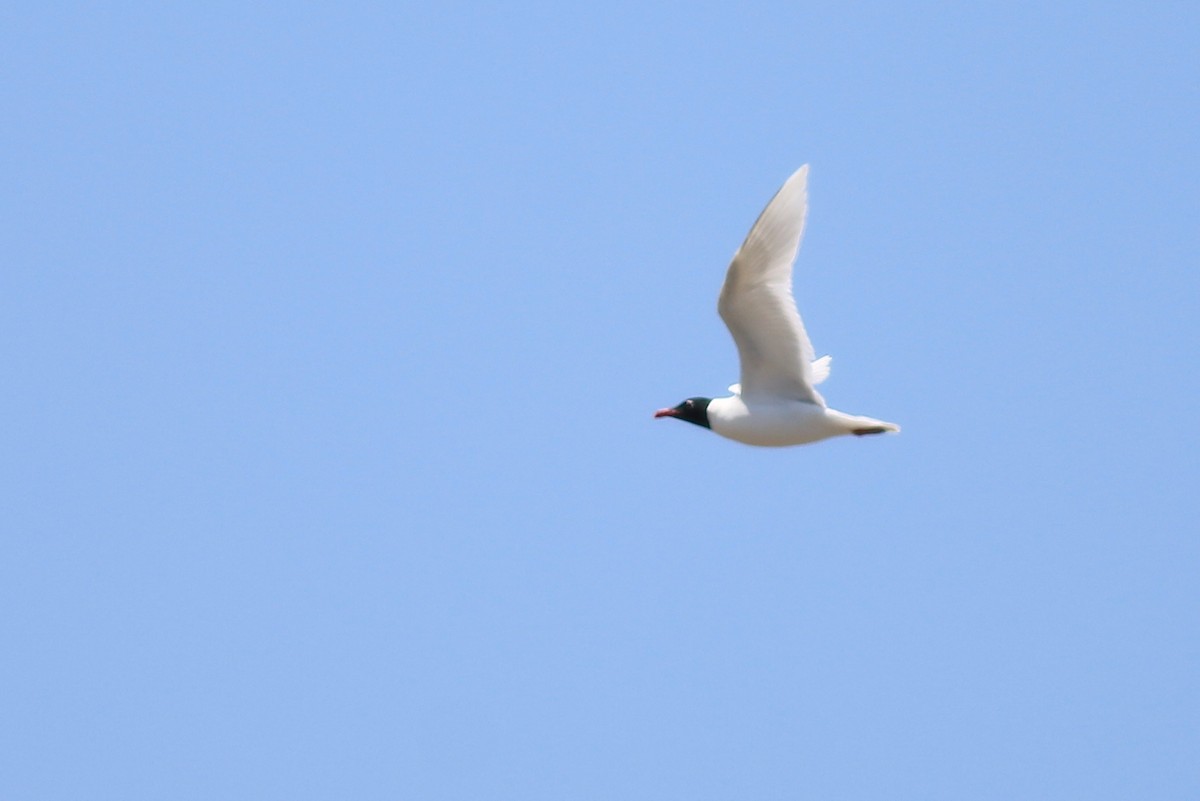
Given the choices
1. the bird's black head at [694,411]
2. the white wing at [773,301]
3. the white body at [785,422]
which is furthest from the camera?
the bird's black head at [694,411]

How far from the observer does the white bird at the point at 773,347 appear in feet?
70.6

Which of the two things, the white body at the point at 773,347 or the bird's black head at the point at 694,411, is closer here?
the white body at the point at 773,347

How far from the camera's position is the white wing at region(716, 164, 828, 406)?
846 inches

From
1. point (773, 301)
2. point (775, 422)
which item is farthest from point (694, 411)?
point (773, 301)

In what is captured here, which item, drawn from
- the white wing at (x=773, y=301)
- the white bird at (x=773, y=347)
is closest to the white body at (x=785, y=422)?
the white bird at (x=773, y=347)

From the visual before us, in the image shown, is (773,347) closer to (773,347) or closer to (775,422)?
(773,347)

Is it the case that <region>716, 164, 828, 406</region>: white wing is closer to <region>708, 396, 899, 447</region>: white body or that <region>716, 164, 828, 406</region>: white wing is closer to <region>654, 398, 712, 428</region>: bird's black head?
<region>708, 396, 899, 447</region>: white body

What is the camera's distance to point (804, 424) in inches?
888

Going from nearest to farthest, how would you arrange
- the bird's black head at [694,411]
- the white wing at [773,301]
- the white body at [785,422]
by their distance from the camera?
the white wing at [773,301]
the white body at [785,422]
the bird's black head at [694,411]

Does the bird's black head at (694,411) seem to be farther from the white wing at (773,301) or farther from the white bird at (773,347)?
the white wing at (773,301)

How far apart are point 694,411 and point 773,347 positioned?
2070mm

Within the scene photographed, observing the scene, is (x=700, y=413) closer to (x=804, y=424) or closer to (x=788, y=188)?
(x=804, y=424)

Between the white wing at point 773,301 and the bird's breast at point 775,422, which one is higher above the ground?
the white wing at point 773,301

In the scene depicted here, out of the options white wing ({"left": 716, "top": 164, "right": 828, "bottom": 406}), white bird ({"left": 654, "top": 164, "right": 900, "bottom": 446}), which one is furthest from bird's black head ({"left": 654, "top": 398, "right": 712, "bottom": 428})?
white wing ({"left": 716, "top": 164, "right": 828, "bottom": 406})
